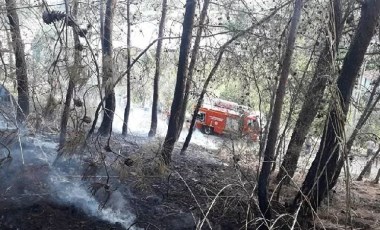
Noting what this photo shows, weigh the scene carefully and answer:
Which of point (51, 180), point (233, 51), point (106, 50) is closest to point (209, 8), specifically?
point (233, 51)

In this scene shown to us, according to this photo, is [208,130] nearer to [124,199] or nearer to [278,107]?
[124,199]

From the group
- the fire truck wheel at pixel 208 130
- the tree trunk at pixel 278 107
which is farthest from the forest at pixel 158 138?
the fire truck wheel at pixel 208 130

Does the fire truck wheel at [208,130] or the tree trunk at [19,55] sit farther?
the fire truck wheel at [208,130]

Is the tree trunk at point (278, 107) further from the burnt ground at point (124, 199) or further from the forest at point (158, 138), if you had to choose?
the burnt ground at point (124, 199)

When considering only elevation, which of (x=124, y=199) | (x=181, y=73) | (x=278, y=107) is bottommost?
(x=124, y=199)

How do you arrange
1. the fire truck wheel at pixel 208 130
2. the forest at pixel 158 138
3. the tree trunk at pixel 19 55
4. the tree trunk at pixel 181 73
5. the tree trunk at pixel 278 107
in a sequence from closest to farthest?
the forest at pixel 158 138 < the tree trunk at pixel 278 107 < the tree trunk at pixel 19 55 < the tree trunk at pixel 181 73 < the fire truck wheel at pixel 208 130

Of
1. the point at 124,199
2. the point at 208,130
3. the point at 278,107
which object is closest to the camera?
the point at 278,107

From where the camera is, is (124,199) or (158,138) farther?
(158,138)

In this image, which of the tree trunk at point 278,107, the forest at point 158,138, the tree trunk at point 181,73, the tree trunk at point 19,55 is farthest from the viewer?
the tree trunk at point 181,73

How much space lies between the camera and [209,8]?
12.3 metres

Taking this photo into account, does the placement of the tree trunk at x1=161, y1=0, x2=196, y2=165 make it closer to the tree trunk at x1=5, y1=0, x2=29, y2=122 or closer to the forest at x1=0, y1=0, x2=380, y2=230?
the forest at x1=0, y1=0, x2=380, y2=230

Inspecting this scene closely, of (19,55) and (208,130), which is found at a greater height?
(19,55)

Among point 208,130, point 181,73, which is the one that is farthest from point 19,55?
point 208,130

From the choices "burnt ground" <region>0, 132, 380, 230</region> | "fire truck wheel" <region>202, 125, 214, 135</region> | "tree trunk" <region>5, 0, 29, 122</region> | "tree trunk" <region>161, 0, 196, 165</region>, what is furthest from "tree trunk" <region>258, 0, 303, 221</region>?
"fire truck wheel" <region>202, 125, 214, 135</region>
